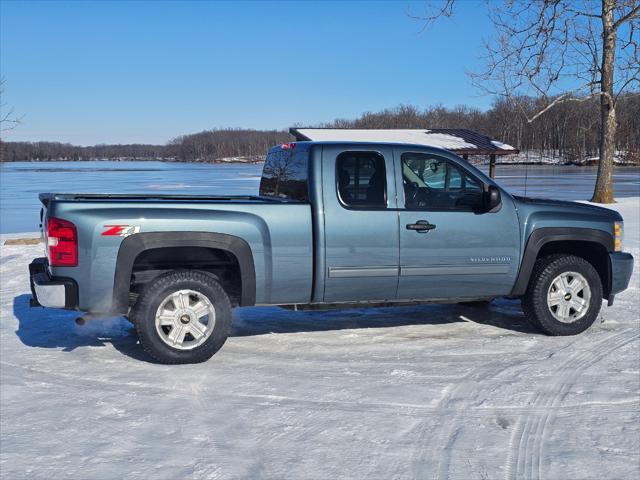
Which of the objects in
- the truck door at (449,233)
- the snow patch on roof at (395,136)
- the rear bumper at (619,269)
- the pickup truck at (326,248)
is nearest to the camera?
the pickup truck at (326,248)

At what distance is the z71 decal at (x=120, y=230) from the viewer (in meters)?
4.81

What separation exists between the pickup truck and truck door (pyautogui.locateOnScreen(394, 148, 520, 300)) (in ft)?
0.04

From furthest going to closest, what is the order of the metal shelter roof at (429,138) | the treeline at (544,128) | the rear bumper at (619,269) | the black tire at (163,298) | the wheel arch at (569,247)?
the treeline at (544,128)
the metal shelter roof at (429,138)
the rear bumper at (619,269)
the wheel arch at (569,247)
the black tire at (163,298)

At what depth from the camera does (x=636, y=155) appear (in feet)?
305

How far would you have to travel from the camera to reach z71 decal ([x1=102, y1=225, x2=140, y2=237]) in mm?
4812

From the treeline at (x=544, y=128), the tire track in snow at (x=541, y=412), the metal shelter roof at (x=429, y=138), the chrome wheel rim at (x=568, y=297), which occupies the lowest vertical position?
the tire track in snow at (x=541, y=412)

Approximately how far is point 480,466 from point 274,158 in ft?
12.4

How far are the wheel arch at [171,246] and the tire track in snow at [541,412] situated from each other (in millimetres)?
2331

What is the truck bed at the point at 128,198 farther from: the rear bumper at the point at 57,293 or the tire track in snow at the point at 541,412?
the tire track in snow at the point at 541,412

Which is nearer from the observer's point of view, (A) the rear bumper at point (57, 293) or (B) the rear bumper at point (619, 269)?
(A) the rear bumper at point (57, 293)

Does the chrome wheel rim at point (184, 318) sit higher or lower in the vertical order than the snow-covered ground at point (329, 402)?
higher

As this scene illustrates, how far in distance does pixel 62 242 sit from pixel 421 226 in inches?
114

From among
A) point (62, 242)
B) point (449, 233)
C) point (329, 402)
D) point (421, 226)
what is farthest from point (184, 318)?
point (449, 233)

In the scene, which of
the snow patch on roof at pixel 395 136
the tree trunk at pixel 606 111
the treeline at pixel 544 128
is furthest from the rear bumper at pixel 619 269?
the treeline at pixel 544 128
